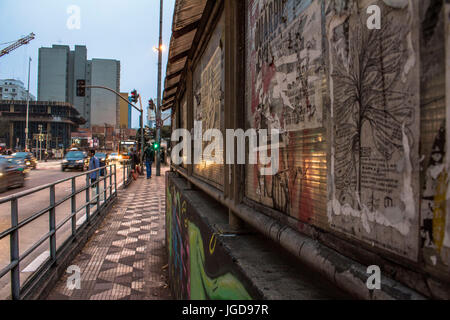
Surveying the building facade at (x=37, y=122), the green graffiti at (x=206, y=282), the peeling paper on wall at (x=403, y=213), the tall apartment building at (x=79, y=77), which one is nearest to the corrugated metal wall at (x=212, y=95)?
the green graffiti at (x=206, y=282)

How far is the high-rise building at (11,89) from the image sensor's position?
10881cm

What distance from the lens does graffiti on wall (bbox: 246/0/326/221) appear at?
953 millimetres

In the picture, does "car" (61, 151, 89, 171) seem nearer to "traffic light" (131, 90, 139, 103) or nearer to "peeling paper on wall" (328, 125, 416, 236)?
"traffic light" (131, 90, 139, 103)

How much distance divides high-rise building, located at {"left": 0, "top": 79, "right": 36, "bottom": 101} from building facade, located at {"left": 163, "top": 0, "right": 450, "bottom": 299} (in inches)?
5040

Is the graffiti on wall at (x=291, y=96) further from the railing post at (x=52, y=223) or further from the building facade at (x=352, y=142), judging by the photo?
the railing post at (x=52, y=223)

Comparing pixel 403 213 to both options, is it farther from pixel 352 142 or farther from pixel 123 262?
pixel 123 262

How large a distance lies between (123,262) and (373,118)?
201 inches

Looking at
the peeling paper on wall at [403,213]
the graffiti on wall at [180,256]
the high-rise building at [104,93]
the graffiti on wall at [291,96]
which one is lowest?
the graffiti on wall at [180,256]

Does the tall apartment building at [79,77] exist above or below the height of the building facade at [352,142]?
above

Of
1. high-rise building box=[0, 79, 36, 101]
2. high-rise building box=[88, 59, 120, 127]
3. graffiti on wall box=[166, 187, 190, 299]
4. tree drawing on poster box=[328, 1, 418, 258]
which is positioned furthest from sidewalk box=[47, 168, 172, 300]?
high-rise building box=[0, 79, 36, 101]

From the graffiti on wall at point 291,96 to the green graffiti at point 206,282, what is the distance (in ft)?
1.15

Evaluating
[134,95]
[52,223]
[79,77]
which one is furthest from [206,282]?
[79,77]

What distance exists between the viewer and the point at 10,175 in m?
12.4

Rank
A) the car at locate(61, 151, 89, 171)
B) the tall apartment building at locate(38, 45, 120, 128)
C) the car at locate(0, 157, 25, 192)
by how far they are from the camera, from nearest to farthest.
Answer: the car at locate(0, 157, 25, 192) → the car at locate(61, 151, 89, 171) → the tall apartment building at locate(38, 45, 120, 128)
